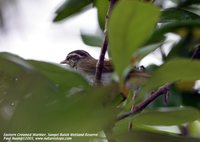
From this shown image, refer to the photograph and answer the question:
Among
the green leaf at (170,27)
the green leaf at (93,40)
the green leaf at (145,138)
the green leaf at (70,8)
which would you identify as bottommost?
the green leaf at (145,138)

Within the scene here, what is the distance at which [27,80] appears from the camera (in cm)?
46

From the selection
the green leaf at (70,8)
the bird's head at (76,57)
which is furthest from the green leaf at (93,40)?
the bird's head at (76,57)

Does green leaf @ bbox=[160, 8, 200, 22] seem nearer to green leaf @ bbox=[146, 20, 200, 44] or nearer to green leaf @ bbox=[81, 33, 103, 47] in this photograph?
green leaf @ bbox=[146, 20, 200, 44]

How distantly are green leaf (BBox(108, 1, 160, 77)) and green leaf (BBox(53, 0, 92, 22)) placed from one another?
608mm

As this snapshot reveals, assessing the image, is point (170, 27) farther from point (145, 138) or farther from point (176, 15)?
point (145, 138)

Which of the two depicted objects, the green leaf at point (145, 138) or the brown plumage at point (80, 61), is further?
the brown plumage at point (80, 61)

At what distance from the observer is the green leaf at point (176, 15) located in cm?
109

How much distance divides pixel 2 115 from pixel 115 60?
15 centimetres

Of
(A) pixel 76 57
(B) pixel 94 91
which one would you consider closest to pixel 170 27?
(B) pixel 94 91

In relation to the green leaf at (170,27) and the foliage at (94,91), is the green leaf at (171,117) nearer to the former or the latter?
the foliage at (94,91)

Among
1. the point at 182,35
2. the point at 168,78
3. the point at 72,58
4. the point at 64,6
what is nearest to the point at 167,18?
the point at 182,35

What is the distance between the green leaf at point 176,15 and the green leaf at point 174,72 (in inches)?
20.3

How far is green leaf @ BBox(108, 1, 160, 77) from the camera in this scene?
51 centimetres

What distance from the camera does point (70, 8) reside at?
1.14 metres
